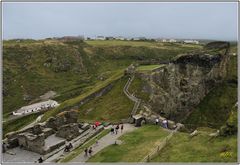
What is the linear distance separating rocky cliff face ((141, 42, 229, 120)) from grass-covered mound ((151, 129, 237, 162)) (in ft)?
104

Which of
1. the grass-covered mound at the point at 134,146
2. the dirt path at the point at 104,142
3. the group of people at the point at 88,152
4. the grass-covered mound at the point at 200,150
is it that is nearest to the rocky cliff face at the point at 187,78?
the dirt path at the point at 104,142

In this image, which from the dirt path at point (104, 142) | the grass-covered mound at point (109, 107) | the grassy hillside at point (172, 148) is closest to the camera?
the grassy hillside at point (172, 148)

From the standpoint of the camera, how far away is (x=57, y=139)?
42875mm

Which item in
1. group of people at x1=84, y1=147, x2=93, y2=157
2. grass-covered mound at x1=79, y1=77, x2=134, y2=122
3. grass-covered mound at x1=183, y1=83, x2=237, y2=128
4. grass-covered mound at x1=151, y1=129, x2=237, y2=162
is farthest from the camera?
grass-covered mound at x1=183, y1=83, x2=237, y2=128

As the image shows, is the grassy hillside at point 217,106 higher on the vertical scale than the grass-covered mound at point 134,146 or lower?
lower

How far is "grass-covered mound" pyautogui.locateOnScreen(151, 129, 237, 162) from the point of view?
92.9ft

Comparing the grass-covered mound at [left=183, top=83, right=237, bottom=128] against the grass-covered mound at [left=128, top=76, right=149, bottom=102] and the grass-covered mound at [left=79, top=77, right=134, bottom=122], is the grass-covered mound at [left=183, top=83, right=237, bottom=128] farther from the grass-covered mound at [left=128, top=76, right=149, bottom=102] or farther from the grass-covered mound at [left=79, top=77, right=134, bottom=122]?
the grass-covered mound at [left=79, top=77, right=134, bottom=122]

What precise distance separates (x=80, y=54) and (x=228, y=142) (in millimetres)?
164460

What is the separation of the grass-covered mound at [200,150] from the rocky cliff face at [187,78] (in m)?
31.8

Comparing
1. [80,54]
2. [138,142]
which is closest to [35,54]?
[80,54]

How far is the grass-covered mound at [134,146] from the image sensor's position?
35344 millimetres

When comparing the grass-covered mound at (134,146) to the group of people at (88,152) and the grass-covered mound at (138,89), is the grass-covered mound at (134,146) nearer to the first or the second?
the group of people at (88,152)

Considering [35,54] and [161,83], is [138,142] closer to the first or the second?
[161,83]

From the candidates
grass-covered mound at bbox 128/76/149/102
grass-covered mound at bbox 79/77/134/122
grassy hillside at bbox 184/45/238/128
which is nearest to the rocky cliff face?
grassy hillside at bbox 184/45/238/128
